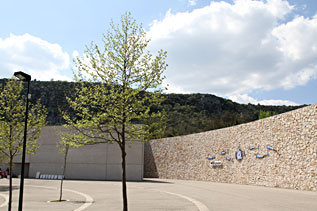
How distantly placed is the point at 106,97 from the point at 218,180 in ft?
71.9

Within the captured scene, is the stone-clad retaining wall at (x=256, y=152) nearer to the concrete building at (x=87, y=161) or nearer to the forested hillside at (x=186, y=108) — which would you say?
the concrete building at (x=87, y=161)

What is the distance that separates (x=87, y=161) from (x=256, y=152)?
60.1 feet

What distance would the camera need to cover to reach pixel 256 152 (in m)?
22.9

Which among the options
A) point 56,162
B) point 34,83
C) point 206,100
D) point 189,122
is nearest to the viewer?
point 56,162

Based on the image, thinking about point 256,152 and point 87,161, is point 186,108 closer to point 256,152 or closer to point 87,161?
point 87,161

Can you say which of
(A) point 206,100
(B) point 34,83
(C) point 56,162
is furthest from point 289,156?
(B) point 34,83

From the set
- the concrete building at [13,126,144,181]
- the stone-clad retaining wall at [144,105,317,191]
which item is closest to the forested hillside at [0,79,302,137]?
the stone-clad retaining wall at [144,105,317,191]

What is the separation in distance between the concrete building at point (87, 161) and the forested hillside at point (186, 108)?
17.7 metres

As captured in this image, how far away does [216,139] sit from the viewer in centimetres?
2883

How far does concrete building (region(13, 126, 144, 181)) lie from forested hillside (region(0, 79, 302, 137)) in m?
17.7

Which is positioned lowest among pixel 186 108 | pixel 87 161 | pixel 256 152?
pixel 87 161

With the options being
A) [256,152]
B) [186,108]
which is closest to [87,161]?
[256,152]

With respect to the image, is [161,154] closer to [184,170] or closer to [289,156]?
[184,170]

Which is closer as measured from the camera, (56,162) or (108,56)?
(108,56)
